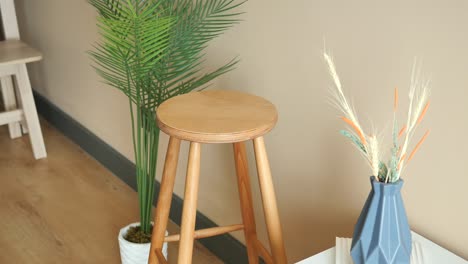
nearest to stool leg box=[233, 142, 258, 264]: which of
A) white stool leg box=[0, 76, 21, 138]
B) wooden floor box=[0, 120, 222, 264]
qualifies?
wooden floor box=[0, 120, 222, 264]

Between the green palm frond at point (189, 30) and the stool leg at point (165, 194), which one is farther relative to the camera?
the green palm frond at point (189, 30)

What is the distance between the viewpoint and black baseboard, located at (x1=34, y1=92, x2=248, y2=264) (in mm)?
2174

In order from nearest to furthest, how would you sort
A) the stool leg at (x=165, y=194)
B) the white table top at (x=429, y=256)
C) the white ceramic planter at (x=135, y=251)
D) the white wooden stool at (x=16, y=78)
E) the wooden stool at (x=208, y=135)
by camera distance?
the white table top at (x=429, y=256) < the wooden stool at (x=208, y=135) < the stool leg at (x=165, y=194) < the white ceramic planter at (x=135, y=251) < the white wooden stool at (x=16, y=78)

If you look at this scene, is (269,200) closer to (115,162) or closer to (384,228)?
(384,228)

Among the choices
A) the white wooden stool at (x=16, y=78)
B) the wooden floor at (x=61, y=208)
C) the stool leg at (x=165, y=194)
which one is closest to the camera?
the stool leg at (x=165, y=194)

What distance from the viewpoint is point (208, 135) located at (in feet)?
4.38

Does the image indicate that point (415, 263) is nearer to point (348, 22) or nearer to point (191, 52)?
point (348, 22)

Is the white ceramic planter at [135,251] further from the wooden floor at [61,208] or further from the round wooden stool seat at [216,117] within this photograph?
the round wooden stool seat at [216,117]

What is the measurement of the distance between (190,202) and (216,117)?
21cm

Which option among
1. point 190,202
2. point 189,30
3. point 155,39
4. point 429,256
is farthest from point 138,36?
point 429,256

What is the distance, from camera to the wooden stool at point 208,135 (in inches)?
53.6

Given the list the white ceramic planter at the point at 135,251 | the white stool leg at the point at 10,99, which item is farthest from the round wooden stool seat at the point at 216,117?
the white stool leg at the point at 10,99

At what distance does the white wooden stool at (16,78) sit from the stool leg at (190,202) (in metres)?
1.63

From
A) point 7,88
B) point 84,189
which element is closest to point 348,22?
point 84,189
